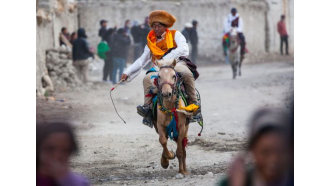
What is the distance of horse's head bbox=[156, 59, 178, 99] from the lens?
6.34m

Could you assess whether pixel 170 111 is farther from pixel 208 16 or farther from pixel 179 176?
pixel 208 16

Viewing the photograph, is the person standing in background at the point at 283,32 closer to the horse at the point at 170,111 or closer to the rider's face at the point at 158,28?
the horse at the point at 170,111

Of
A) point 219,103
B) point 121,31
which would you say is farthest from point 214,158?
point 121,31

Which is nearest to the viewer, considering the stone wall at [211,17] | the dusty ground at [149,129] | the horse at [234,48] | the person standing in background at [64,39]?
the dusty ground at [149,129]

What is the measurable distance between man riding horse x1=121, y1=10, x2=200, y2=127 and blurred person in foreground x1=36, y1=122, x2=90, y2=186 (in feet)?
10.7

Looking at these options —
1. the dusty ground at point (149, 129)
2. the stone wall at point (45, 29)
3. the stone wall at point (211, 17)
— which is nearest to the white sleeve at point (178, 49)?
the dusty ground at point (149, 129)

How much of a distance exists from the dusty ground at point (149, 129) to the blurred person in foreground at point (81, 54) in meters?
0.40

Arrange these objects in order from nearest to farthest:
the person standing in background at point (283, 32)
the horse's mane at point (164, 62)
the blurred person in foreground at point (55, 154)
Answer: the blurred person in foreground at point (55, 154)
the horse's mane at point (164, 62)
the person standing in background at point (283, 32)

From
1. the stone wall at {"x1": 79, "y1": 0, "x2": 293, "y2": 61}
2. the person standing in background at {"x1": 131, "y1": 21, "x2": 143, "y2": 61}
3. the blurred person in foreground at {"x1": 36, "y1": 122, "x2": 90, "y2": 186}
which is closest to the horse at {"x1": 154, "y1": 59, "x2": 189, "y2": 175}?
the blurred person in foreground at {"x1": 36, "y1": 122, "x2": 90, "y2": 186}

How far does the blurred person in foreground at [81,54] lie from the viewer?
14539mm

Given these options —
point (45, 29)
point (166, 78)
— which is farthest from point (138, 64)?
point (45, 29)

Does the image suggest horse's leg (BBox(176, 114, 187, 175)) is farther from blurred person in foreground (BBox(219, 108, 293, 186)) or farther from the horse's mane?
blurred person in foreground (BBox(219, 108, 293, 186))

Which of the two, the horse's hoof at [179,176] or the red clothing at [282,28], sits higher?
the red clothing at [282,28]

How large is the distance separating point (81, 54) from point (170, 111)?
821 centimetres
